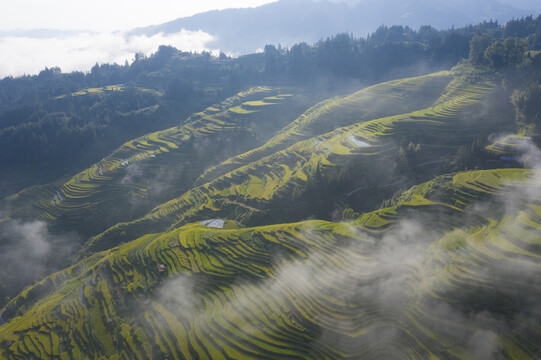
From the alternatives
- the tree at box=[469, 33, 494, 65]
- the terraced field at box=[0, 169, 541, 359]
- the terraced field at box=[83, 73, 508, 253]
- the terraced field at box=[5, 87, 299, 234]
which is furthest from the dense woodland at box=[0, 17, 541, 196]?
the terraced field at box=[0, 169, 541, 359]

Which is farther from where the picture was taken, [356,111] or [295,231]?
[356,111]

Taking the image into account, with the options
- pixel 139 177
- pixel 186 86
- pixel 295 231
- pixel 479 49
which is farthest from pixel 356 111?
pixel 186 86

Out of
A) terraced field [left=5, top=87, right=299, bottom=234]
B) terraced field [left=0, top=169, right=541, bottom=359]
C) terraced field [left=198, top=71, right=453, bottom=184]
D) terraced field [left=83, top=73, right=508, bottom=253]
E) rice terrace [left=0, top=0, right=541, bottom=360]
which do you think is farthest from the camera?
terraced field [left=198, top=71, right=453, bottom=184]

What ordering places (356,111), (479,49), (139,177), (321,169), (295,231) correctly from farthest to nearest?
(479,49)
(356,111)
(139,177)
(321,169)
(295,231)

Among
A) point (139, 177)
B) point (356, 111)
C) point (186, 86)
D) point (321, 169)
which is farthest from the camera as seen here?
point (186, 86)

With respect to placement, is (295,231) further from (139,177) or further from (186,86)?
(186,86)

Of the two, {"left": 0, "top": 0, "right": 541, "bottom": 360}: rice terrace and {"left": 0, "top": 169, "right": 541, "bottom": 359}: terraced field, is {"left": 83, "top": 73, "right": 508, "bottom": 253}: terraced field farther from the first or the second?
{"left": 0, "top": 169, "right": 541, "bottom": 359}: terraced field

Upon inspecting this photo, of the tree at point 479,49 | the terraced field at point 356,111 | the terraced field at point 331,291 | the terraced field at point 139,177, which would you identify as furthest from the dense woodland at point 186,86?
the terraced field at point 331,291

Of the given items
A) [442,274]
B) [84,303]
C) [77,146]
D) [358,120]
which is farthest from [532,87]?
[77,146]
